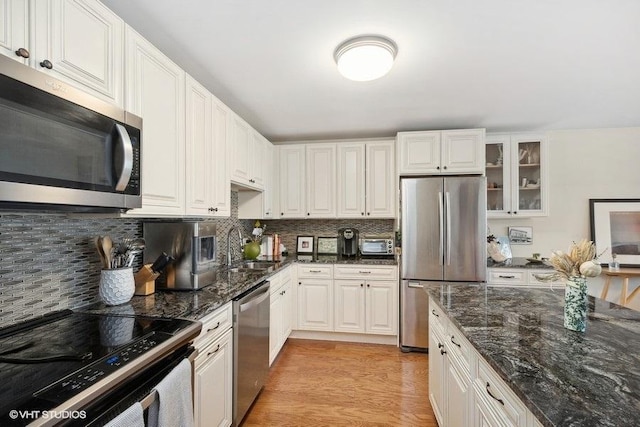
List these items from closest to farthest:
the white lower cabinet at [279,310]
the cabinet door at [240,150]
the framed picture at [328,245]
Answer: the cabinet door at [240,150] → the white lower cabinet at [279,310] → the framed picture at [328,245]

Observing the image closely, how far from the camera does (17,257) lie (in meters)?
1.21

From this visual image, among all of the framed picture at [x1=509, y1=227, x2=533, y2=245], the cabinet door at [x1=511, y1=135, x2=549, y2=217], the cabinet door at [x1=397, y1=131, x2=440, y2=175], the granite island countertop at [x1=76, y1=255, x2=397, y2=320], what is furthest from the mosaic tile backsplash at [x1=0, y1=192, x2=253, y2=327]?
the framed picture at [x1=509, y1=227, x2=533, y2=245]

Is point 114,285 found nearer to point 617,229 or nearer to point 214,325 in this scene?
point 214,325

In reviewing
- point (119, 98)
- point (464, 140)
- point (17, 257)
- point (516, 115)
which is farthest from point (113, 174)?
point (516, 115)

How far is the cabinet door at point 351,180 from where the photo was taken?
3.43 m

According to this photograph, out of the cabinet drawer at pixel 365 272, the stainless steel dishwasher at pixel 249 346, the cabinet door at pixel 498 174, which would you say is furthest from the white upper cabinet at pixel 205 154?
the cabinet door at pixel 498 174

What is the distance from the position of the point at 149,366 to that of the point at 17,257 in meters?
0.79

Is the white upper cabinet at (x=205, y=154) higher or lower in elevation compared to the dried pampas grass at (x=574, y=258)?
higher

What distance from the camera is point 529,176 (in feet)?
11.0

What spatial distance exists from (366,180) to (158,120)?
2.36 metres

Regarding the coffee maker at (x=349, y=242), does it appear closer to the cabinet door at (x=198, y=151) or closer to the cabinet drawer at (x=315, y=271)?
the cabinet drawer at (x=315, y=271)

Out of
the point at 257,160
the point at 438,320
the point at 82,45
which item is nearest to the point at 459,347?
the point at 438,320

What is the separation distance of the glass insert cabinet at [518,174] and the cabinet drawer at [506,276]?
0.67 metres

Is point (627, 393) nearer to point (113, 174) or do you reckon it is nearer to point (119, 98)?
point (113, 174)
